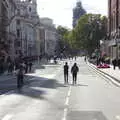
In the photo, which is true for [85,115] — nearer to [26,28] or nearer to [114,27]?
[114,27]

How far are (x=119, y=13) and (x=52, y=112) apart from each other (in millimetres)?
67172

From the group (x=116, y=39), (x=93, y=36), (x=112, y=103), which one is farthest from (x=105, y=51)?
(x=112, y=103)

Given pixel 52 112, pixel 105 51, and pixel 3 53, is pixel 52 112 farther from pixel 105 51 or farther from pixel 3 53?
pixel 105 51

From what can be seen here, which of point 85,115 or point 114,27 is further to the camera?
point 114,27

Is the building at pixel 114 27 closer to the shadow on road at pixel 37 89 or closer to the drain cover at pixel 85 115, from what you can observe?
the shadow on road at pixel 37 89

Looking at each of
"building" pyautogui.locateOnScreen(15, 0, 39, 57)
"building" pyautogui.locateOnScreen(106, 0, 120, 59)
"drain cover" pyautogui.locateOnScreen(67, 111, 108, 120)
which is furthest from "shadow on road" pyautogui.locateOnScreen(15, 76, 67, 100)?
"building" pyautogui.locateOnScreen(15, 0, 39, 57)

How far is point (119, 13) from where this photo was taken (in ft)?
276

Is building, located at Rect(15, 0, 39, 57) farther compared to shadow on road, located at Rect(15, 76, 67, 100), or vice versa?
building, located at Rect(15, 0, 39, 57)

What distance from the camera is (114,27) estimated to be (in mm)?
91250

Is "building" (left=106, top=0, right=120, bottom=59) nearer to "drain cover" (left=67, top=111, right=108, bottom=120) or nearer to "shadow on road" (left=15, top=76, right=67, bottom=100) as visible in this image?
"shadow on road" (left=15, top=76, right=67, bottom=100)

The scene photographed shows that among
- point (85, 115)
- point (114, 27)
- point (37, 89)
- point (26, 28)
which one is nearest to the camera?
point (85, 115)

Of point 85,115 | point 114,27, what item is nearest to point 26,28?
point 114,27

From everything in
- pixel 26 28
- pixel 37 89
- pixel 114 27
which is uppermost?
pixel 26 28

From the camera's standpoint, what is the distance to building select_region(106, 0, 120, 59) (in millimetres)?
82125
